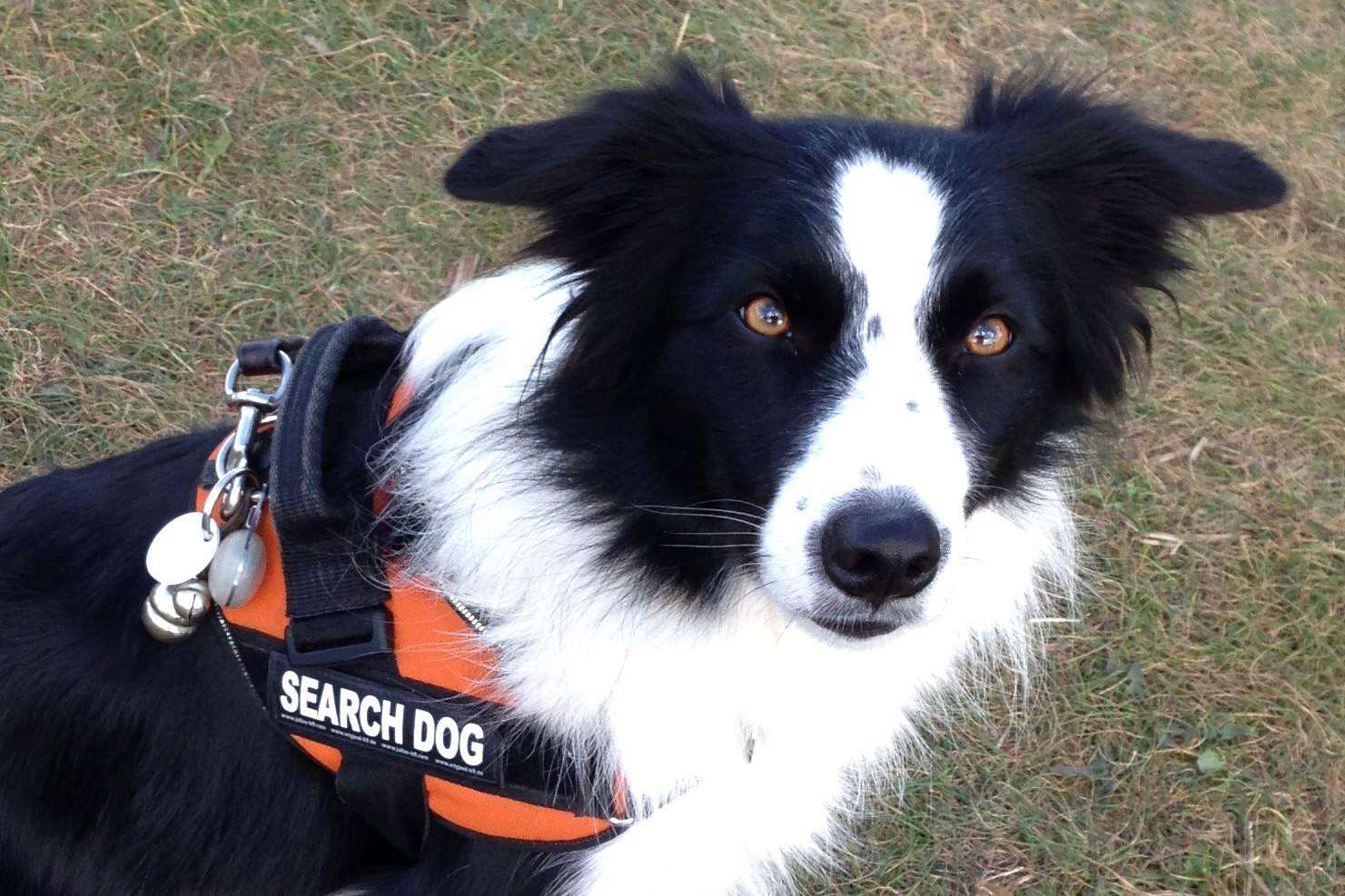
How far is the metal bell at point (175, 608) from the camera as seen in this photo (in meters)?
2.01

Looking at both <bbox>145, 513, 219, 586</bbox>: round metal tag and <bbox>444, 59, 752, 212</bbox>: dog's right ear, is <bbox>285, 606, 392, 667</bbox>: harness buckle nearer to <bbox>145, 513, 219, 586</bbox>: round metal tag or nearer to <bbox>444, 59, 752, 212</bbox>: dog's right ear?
<bbox>145, 513, 219, 586</bbox>: round metal tag

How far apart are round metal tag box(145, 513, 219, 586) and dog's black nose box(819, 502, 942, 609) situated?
40.4 inches

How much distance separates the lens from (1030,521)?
2.46 metres

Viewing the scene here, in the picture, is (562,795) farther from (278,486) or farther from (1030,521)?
(1030,521)

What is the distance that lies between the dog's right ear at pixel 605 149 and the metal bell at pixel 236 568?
710 millimetres

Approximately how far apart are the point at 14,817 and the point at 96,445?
180cm

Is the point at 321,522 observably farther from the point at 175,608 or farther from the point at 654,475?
the point at 654,475

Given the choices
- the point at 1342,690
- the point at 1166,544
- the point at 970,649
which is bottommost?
the point at 1342,690

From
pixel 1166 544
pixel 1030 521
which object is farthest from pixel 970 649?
pixel 1166 544

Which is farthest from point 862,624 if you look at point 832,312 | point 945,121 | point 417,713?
point 945,121

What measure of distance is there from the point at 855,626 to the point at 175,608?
116 cm

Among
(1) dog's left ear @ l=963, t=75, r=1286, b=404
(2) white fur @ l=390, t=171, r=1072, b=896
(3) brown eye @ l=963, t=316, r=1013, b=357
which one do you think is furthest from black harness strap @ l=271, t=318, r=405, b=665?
(1) dog's left ear @ l=963, t=75, r=1286, b=404

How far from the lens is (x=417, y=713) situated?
6.76 ft

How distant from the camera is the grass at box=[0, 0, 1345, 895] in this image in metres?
3.30
